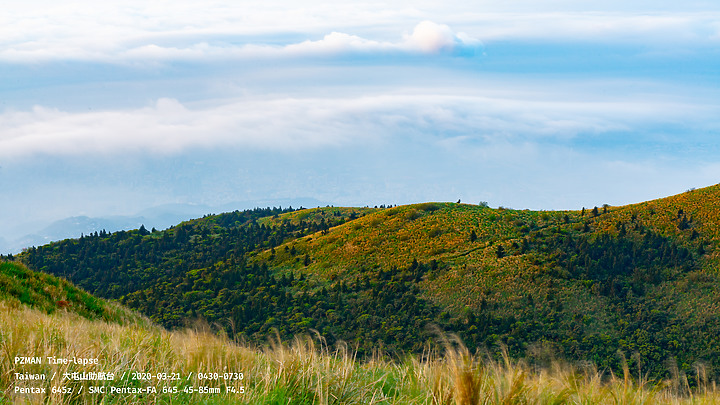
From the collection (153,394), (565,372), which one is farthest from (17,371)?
(565,372)

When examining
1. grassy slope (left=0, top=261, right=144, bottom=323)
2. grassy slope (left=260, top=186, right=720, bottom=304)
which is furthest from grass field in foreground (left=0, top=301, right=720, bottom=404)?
grassy slope (left=260, top=186, right=720, bottom=304)

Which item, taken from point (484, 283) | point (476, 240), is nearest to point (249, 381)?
point (484, 283)

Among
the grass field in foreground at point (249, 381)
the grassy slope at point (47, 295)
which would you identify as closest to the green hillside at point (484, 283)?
the grassy slope at point (47, 295)

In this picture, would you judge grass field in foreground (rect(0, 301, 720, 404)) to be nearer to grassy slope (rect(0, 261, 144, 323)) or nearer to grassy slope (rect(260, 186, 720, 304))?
grassy slope (rect(0, 261, 144, 323))

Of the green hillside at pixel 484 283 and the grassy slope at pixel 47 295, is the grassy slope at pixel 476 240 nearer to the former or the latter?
the green hillside at pixel 484 283

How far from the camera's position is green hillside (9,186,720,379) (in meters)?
55.6

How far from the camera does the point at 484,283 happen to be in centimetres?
6662

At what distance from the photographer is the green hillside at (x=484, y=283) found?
2189 inches

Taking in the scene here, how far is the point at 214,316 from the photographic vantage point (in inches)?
2817

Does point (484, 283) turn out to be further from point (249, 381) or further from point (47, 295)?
point (249, 381)

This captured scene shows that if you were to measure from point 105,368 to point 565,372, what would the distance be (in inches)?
250

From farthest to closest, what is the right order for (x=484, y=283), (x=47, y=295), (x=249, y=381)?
1. (x=484, y=283)
2. (x=47, y=295)
3. (x=249, y=381)

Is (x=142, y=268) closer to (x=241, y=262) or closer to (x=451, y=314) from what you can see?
(x=241, y=262)

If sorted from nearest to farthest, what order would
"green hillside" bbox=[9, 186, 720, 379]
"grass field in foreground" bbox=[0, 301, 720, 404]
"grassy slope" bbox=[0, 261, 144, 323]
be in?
"grass field in foreground" bbox=[0, 301, 720, 404], "grassy slope" bbox=[0, 261, 144, 323], "green hillside" bbox=[9, 186, 720, 379]
